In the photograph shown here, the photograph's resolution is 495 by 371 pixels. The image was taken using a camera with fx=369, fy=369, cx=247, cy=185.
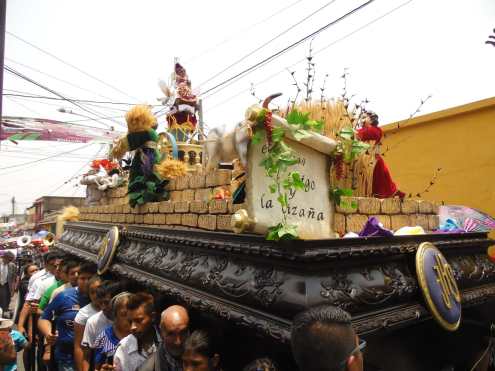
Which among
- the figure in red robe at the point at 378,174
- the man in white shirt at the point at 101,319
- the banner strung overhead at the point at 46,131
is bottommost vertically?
the man in white shirt at the point at 101,319

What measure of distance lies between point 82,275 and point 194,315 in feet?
7.38

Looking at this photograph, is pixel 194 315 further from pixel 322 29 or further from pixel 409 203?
pixel 322 29

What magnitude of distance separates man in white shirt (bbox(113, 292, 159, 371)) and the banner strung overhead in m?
10.9

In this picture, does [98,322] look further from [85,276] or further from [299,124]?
[299,124]

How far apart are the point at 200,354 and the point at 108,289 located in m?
1.61

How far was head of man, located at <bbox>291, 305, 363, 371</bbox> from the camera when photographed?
1334 mm

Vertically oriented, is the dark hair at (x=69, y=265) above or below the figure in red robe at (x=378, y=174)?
below

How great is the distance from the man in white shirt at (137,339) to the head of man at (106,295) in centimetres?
60

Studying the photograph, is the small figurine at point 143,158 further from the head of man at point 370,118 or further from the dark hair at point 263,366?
the dark hair at point 263,366

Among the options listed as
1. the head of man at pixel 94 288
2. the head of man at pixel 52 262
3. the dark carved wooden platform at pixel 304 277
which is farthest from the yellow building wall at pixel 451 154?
the head of man at pixel 52 262

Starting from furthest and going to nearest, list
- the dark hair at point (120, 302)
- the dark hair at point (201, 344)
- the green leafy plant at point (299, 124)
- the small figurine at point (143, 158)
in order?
the small figurine at point (143, 158), the dark hair at point (120, 302), the dark hair at point (201, 344), the green leafy plant at point (299, 124)

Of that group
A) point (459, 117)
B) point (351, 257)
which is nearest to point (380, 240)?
point (351, 257)

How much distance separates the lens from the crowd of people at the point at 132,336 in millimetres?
1363

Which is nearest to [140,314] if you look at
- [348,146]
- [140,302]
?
[140,302]
